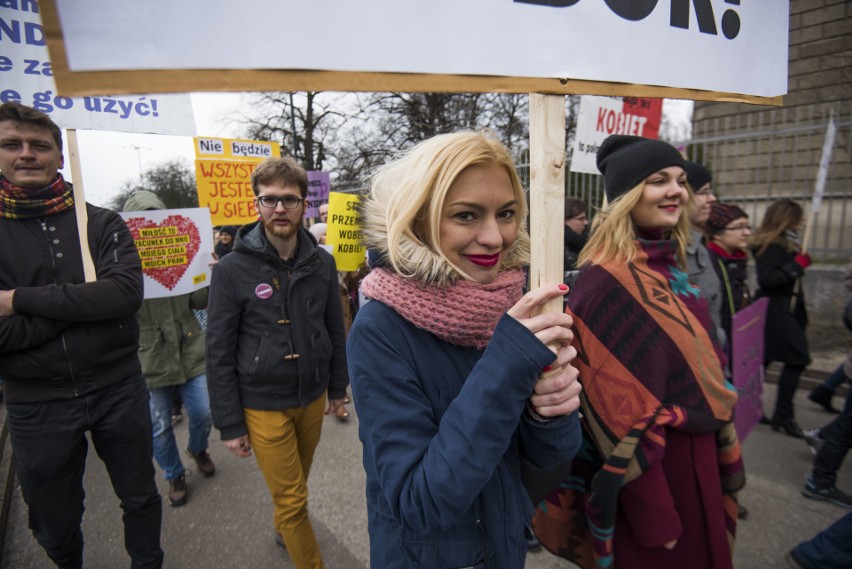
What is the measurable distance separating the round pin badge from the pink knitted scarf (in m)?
1.29

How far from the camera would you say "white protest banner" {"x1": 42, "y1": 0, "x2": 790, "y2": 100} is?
61cm

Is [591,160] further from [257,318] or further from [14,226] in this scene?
[14,226]

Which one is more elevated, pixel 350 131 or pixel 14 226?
pixel 350 131

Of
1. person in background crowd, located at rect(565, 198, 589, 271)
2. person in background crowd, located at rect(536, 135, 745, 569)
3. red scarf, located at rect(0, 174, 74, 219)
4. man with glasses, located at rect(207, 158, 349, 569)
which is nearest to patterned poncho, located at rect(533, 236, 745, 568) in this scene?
person in background crowd, located at rect(536, 135, 745, 569)

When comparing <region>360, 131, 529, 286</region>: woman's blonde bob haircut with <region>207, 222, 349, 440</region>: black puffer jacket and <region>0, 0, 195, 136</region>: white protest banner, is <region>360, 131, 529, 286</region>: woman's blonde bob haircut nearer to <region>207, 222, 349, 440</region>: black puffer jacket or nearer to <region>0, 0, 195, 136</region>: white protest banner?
<region>207, 222, 349, 440</region>: black puffer jacket

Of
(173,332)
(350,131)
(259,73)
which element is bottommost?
(173,332)

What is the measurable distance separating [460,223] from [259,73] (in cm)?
54

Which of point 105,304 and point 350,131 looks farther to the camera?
point 350,131

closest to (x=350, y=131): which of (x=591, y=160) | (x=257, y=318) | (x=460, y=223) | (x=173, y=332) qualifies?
(x=591, y=160)

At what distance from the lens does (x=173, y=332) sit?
131 inches

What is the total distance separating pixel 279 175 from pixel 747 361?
2659 millimetres

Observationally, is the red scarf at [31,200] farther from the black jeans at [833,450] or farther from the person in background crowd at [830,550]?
the black jeans at [833,450]

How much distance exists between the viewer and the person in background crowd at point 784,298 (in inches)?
147

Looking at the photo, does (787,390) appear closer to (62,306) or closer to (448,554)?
(448,554)
